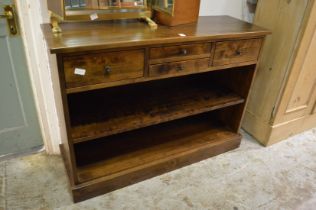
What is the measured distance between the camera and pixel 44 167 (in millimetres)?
1662

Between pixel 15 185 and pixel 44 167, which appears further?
pixel 44 167

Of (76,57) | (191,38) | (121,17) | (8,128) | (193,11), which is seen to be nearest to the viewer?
(76,57)

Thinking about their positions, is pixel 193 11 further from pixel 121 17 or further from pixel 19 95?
pixel 19 95

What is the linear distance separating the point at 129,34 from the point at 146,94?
53 centimetres

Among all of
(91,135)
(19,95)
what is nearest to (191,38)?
(91,135)

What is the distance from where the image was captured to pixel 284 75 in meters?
1.78

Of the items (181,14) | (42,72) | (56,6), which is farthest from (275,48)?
(42,72)

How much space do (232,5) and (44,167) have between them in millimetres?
1744

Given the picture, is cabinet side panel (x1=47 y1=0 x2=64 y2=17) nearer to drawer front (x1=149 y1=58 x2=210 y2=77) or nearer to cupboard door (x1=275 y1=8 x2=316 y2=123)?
drawer front (x1=149 y1=58 x2=210 y2=77)

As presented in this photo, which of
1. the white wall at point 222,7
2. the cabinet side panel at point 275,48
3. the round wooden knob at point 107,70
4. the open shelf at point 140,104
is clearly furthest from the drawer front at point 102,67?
the cabinet side panel at point 275,48

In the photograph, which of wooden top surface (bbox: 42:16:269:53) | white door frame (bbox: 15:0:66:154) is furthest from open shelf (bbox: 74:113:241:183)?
wooden top surface (bbox: 42:16:269:53)

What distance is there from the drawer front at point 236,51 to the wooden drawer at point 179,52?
8cm

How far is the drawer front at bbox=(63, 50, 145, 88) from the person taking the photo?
3.54ft

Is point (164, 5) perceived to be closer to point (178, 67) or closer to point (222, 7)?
point (178, 67)
